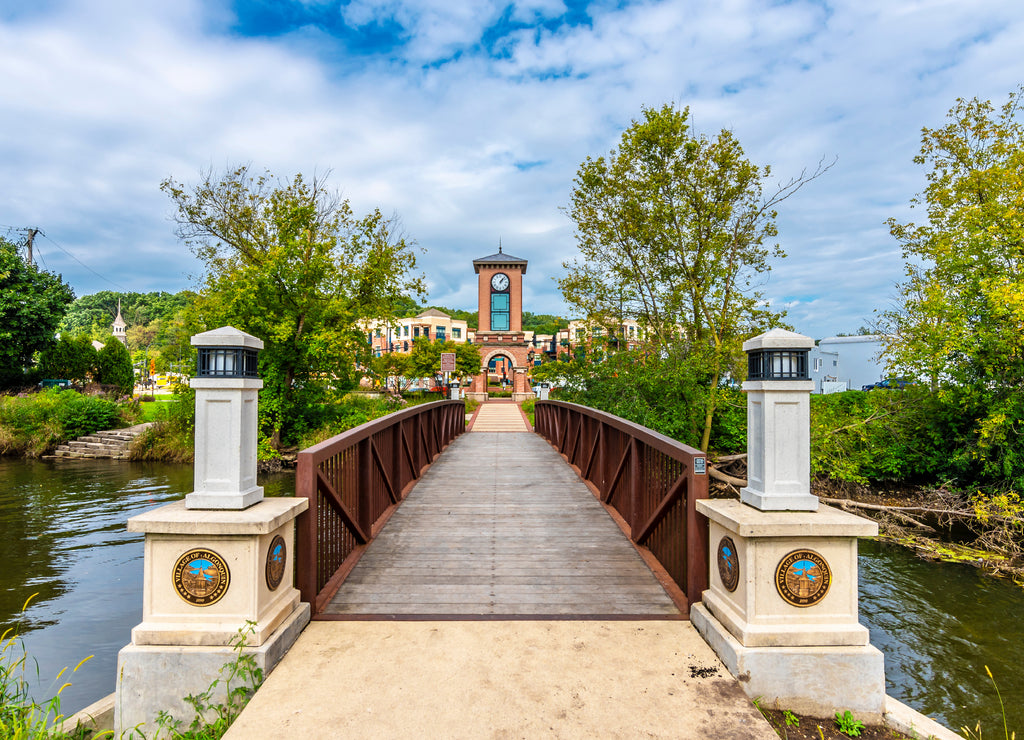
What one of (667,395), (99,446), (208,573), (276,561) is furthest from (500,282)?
(208,573)

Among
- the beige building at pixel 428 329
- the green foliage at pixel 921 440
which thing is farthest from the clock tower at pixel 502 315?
the green foliage at pixel 921 440

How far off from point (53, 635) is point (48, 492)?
9.25 meters

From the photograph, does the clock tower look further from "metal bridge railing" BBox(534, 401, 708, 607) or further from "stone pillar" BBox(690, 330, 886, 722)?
"stone pillar" BBox(690, 330, 886, 722)

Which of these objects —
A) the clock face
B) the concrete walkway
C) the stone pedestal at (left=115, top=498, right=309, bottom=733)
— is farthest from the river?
the clock face

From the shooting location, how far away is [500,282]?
50.5 metres

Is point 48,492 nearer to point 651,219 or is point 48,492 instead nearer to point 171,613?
point 171,613

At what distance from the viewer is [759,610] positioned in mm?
2592

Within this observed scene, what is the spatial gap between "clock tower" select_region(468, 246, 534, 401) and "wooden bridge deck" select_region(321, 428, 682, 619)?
1645 inches

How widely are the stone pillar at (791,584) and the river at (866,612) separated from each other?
2.66 m

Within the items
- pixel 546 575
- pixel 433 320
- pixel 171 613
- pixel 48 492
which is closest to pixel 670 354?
pixel 546 575

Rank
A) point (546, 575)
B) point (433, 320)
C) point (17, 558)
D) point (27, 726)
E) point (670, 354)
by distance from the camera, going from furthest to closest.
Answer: point (433, 320) < point (670, 354) < point (17, 558) < point (546, 575) < point (27, 726)

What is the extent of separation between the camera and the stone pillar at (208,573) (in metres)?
2.50

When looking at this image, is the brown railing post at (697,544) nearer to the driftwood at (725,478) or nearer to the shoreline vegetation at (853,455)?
the shoreline vegetation at (853,455)

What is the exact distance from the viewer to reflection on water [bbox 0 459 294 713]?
16.5ft
